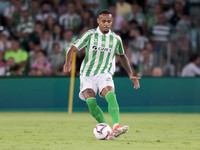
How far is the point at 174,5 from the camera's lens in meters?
14.7

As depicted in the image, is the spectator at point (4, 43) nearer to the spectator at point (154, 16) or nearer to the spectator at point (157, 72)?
the spectator at point (157, 72)

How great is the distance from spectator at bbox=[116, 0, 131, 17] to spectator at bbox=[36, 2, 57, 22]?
2.22 meters

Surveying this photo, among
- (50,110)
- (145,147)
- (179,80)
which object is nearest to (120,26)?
(179,80)

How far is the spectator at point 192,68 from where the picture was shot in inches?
495

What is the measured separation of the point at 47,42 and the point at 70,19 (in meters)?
1.26

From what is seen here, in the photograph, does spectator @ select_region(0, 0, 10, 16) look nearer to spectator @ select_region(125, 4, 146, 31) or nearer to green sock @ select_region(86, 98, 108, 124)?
spectator @ select_region(125, 4, 146, 31)

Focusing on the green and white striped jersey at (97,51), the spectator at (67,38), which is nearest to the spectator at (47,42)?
the spectator at (67,38)

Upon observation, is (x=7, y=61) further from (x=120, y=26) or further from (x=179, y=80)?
(x=179, y=80)

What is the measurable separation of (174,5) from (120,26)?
231 cm

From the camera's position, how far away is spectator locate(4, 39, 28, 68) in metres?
12.4

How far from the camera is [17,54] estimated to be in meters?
12.6

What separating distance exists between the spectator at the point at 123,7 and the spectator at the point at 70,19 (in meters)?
1.50

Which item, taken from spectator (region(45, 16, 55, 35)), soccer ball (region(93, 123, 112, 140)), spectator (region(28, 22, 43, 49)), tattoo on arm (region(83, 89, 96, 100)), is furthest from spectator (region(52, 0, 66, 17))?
soccer ball (region(93, 123, 112, 140))

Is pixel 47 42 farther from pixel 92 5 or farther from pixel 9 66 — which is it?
pixel 92 5
